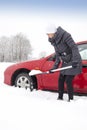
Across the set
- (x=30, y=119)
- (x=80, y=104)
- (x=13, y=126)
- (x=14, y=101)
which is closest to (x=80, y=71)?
(x=80, y=104)

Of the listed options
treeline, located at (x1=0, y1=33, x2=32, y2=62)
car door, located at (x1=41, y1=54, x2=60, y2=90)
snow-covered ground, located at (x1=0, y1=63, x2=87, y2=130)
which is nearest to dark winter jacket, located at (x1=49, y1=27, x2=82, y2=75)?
snow-covered ground, located at (x1=0, y1=63, x2=87, y2=130)

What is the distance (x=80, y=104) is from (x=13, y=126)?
5.66ft

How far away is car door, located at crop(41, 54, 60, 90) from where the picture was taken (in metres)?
6.90

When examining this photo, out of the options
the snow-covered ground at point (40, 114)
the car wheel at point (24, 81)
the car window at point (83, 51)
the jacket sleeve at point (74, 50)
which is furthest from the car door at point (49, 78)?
the jacket sleeve at point (74, 50)

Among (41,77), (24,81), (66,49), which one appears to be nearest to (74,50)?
(66,49)

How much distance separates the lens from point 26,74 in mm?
7395

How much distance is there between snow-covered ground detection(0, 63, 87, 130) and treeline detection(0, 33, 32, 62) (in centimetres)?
4724

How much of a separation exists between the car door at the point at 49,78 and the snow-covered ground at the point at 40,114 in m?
0.99

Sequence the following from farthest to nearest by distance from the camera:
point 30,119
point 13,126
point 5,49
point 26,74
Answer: point 5,49 → point 26,74 → point 30,119 → point 13,126

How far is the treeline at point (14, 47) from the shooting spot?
53281 millimetres

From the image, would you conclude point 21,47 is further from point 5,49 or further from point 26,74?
point 26,74

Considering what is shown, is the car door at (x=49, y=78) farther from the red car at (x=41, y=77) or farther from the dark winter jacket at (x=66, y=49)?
the dark winter jacket at (x=66, y=49)

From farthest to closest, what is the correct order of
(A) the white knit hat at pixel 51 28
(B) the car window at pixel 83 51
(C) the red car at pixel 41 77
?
(B) the car window at pixel 83 51 < (C) the red car at pixel 41 77 < (A) the white knit hat at pixel 51 28

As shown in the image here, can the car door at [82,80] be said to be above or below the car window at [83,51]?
below
